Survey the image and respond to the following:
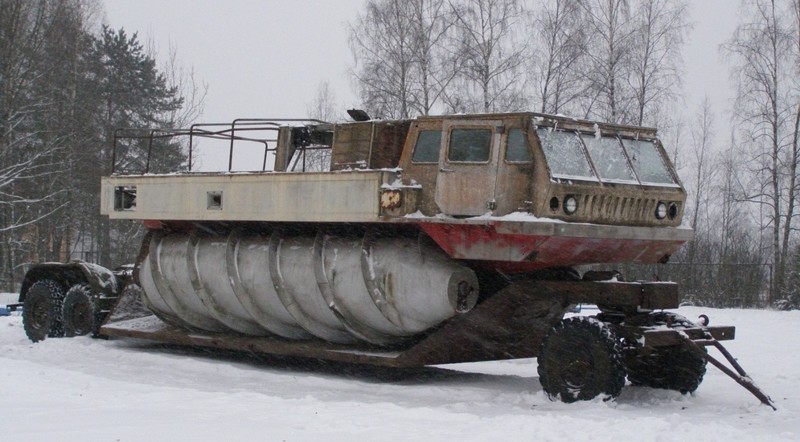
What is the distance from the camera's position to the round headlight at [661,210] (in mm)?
11445

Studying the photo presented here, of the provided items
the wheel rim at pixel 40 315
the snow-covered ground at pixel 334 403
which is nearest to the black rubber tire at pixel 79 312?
the wheel rim at pixel 40 315

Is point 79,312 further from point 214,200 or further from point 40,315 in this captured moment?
point 214,200

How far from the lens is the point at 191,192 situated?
14.2 metres

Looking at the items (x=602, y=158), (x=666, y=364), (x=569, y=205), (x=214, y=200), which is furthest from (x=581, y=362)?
(x=214, y=200)

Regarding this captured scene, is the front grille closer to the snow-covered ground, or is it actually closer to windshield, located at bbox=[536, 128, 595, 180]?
windshield, located at bbox=[536, 128, 595, 180]

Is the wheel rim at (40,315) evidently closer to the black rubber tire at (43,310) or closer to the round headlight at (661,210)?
the black rubber tire at (43,310)

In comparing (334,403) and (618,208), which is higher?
(618,208)

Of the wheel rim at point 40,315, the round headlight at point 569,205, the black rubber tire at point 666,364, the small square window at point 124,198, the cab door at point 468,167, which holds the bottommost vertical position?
the wheel rim at point 40,315

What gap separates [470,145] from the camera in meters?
11.4

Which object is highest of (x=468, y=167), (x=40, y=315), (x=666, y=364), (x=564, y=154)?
(x=564, y=154)

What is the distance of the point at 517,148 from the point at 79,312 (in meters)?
8.62

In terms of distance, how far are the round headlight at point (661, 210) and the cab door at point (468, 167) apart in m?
1.90

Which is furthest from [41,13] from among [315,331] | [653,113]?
[315,331]

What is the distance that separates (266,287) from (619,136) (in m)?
5.02
